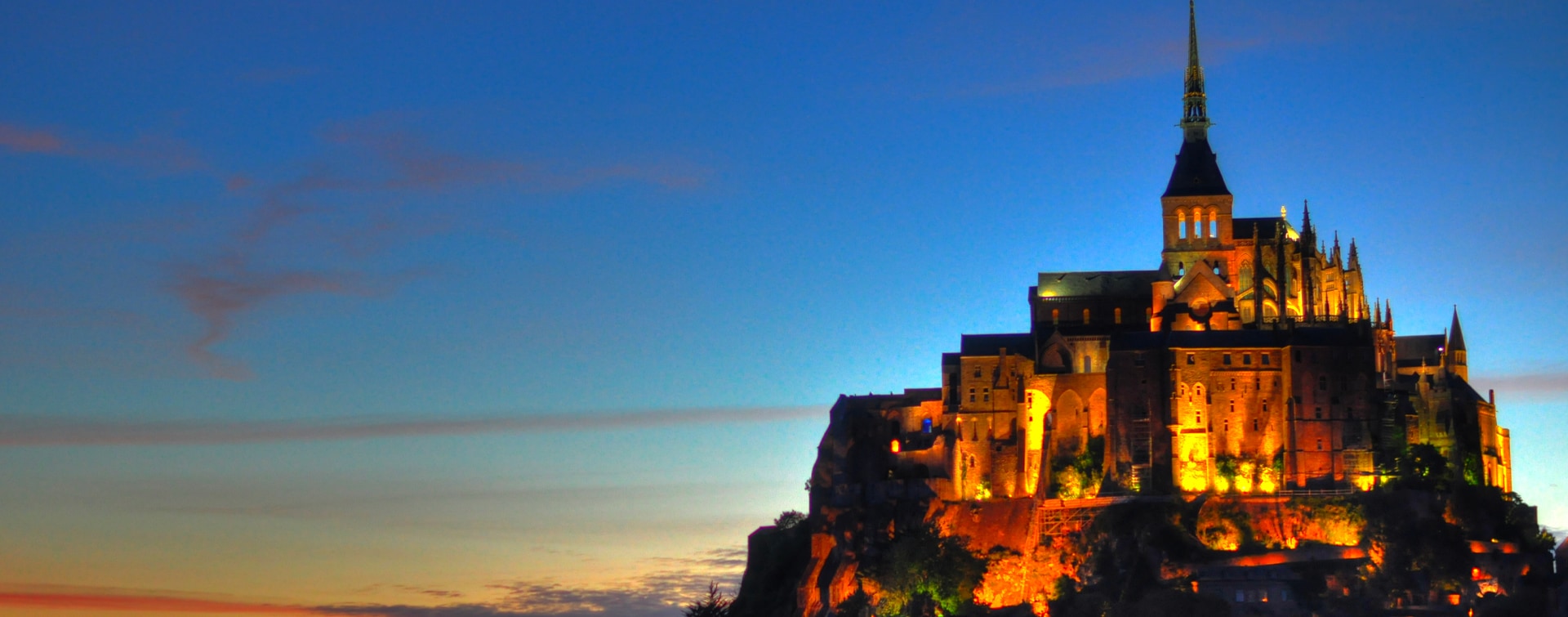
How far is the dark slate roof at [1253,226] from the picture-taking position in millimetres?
128875

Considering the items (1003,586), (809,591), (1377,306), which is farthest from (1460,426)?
(809,591)

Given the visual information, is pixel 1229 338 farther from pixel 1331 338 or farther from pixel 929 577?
pixel 929 577

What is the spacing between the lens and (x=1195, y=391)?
11744cm

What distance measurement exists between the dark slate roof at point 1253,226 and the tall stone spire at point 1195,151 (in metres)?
2.12

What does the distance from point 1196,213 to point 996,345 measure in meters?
17.1

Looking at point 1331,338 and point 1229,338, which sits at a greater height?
point 1229,338

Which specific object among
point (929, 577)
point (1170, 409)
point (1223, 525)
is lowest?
point (929, 577)

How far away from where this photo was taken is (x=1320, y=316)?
12450 centimetres

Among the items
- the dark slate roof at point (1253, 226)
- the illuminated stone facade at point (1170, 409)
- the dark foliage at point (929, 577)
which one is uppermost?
the dark slate roof at point (1253, 226)

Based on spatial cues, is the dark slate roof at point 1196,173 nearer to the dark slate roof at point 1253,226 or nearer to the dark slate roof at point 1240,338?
the dark slate roof at point 1253,226

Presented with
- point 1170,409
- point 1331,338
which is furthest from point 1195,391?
point 1331,338

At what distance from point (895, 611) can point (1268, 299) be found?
29.6 m

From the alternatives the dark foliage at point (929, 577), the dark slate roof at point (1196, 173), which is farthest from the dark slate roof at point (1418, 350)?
the dark foliage at point (929, 577)

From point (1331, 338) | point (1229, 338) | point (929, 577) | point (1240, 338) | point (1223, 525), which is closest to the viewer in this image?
point (1223, 525)
